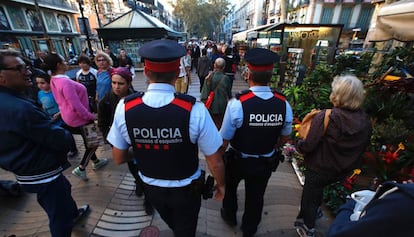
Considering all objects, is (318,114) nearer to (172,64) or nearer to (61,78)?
(172,64)

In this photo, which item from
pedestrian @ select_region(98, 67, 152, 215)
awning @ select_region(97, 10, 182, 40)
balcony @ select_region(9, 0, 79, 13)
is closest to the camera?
pedestrian @ select_region(98, 67, 152, 215)

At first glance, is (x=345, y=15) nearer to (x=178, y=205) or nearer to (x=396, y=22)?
(x=396, y=22)

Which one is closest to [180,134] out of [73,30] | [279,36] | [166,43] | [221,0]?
[166,43]

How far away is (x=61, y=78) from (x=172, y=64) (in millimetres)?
2235

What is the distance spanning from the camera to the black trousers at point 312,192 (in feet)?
6.64

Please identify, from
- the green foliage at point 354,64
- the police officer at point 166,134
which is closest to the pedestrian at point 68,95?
the police officer at point 166,134

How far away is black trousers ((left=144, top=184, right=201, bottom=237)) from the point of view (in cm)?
157

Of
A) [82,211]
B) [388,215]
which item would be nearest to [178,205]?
[388,215]

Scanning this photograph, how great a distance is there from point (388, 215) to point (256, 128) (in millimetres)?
1180

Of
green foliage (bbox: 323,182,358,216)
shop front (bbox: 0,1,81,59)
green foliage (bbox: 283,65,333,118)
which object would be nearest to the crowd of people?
green foliage (bbox: 323,182,358,216)

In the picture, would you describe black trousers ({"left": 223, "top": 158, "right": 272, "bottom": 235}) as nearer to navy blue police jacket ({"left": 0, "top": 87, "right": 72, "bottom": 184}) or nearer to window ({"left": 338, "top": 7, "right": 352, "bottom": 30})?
navy blue police jacket ({"left": 0, "top": 87, "right": 72, "bottom": 184})

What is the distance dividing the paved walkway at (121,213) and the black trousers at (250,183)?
346 mm

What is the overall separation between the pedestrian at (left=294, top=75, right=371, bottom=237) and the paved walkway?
720 millimetres

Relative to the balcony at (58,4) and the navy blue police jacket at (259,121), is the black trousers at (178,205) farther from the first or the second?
the balcony at (58,4)
